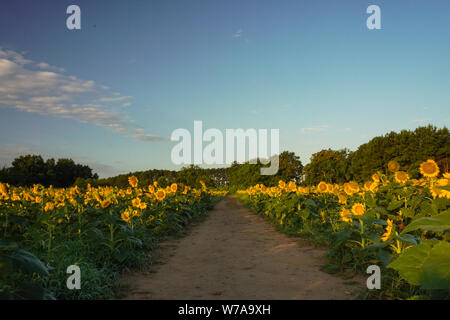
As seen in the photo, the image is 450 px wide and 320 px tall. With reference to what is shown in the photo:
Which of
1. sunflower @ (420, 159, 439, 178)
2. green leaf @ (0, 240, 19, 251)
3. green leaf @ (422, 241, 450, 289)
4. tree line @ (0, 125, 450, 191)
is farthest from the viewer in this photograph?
tree line @ (0, 125, 450, 191)

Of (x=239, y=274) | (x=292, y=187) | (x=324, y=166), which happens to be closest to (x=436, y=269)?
(x=239, y=274)

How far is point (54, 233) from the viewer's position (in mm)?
6215

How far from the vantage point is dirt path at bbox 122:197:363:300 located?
4.20 meters

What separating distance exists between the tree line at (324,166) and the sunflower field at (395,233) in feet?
73.7

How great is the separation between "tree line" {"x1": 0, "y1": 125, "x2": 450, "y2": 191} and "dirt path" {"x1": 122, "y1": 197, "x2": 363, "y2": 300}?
2172 centimetres

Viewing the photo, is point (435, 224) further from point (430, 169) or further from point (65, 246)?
point (65, 246)

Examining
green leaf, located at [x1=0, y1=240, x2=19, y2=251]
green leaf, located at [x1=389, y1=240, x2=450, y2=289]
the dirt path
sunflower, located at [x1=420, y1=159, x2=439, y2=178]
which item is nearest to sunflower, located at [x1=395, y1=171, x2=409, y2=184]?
sunflower, located at [x1=420, y1=159, x2=439, y2=178]

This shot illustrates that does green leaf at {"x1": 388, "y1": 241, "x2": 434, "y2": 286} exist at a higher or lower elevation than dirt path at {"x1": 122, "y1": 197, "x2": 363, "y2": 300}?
higher

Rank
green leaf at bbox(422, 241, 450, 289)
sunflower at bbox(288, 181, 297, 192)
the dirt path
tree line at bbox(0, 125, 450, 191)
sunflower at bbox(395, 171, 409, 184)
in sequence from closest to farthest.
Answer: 1. green leaf at bbox(422, 241, 450, 289)
2. the dirt path
3. sunflower at bbox(395, 171, 409, 184)
4. sunflower at bbox(288, 181, 297, 192)
5. tree line at bbox(0, 125, 450, 191)

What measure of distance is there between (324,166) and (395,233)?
62728 mm

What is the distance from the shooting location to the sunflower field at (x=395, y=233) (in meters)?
2.16

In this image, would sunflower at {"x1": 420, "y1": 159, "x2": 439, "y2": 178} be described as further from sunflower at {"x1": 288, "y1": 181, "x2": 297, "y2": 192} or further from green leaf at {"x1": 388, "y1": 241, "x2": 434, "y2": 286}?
sunflower at {"x1": 288, "y1": 181, "x2": 297, "y2": 192}

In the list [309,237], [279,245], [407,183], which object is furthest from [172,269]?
[407,183]
